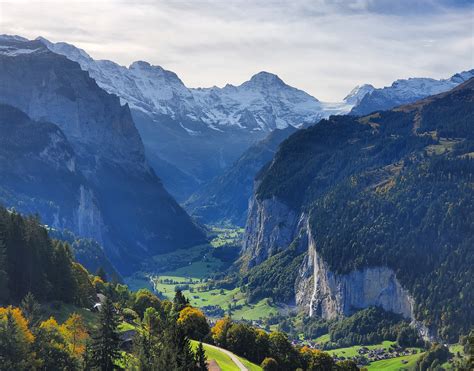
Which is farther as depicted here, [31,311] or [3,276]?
[3,276]

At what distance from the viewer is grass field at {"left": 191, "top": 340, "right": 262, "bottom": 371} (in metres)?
117

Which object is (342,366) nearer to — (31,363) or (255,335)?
(255,335)

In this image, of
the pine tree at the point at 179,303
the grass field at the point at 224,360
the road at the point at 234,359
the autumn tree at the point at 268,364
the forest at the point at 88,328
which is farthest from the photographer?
the pine tree at the point at 179,303

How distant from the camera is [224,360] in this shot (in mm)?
122188

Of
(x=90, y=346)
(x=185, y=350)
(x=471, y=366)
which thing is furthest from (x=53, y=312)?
(x=471, y=366)

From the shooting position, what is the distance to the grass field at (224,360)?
117 m

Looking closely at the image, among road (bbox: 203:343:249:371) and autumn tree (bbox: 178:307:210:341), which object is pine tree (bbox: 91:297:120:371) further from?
autumn tree (bbox: 178:307:210:341)

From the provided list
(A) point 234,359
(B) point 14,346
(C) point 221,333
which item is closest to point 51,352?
(B) point 14,346

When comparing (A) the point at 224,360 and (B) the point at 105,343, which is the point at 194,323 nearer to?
(A) the point at 224,360

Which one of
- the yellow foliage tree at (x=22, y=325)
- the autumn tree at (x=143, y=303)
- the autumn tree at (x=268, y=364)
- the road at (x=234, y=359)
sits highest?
the yellow foliage tree at (x=22, y=325)

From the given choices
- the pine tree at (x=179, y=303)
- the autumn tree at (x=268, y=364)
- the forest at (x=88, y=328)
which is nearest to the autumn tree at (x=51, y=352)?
the forest at (x=88, y=328)

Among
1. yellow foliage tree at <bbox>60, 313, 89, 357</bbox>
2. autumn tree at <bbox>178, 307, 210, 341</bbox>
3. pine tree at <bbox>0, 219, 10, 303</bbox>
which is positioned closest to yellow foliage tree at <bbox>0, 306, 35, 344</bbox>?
yellow foliage tree at <bbox>60, 313, 89, 357</bbox>

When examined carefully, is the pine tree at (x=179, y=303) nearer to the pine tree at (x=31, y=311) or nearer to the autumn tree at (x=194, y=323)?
the autumn tree at (x=194, y=323)

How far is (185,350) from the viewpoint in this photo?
9625 centimetres
